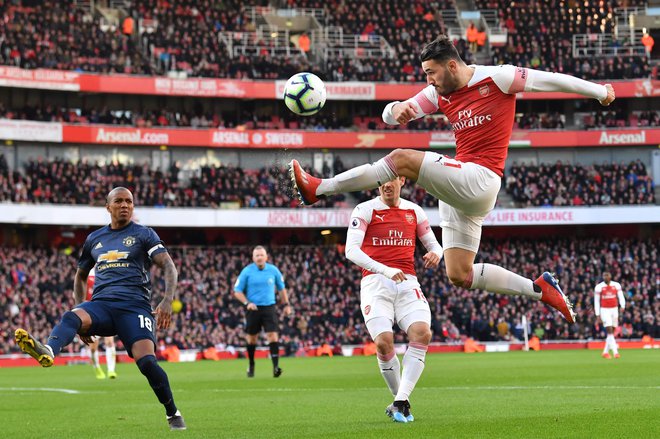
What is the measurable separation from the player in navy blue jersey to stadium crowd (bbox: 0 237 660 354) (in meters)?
28.8

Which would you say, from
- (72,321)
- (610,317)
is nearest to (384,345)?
(72,321)

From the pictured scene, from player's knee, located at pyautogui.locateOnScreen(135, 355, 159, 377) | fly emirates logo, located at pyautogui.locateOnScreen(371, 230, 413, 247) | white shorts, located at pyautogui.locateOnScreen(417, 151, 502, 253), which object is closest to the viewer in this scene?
white shorts, located at pyautogui.locateOnScreen(417, 151, 502, 253)

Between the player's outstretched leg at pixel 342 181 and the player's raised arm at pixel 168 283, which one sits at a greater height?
the player's outstretched leg at pixel 342 181

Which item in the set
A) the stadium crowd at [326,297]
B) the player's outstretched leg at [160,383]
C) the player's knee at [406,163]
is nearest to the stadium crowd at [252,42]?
the stadium crowd at [326,297]

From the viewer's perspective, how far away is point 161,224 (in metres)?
48.7

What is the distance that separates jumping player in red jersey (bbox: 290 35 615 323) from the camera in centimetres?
920

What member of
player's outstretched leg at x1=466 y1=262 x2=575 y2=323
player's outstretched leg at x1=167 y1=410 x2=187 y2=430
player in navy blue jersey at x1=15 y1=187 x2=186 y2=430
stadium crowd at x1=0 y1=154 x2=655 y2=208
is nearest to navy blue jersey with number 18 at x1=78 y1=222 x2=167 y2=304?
player in navy blue jersey at x1=15 y1=187 x2=186 y2=430

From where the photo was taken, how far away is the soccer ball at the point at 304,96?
36.2ft

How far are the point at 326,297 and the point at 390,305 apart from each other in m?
32.8

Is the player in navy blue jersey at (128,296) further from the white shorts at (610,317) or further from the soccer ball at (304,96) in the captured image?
the white shorts at (610,317)

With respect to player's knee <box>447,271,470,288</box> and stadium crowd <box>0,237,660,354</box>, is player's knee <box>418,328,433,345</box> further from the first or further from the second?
stadium crowd <box>0,237,660,354</box>

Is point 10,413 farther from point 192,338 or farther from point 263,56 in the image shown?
point 263,56

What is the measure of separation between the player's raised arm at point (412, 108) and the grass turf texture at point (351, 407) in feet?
9.80

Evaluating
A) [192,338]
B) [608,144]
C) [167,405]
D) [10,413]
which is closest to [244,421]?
[167,405]
